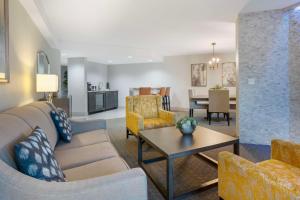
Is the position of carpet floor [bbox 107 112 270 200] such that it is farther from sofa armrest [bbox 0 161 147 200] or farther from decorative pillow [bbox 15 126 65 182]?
decorative pillow [bbox 15 126 65 182]

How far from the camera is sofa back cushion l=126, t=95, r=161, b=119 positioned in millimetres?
3859

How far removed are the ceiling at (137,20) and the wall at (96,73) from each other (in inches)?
132

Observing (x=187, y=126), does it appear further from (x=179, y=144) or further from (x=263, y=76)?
(x=263, y=76)

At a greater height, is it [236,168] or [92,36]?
[92,36]

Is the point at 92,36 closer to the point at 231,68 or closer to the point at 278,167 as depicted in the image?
the point at 278,167

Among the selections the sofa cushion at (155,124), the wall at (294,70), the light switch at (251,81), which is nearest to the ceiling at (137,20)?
the wall at (294,70)

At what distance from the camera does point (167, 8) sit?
312 centimetres

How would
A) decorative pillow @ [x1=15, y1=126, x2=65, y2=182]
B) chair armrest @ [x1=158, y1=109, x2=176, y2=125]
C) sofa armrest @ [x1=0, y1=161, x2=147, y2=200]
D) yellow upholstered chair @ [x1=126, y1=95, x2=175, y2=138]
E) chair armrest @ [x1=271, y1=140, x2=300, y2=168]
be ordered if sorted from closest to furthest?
sofa armrest @ [x1=0, y1=161, x2=147, y2=200], decorative pillow @ [x1=15, y1=126, x2=65, y2=182], chair armrest @ [x1=271, y1=140, x2=300, y2=168], chair armrest @ [x1=158, y1=109, x2=176, y2=125], yellow upholstered chair @ [x1=126, y1=95, x2=175, y2=138]

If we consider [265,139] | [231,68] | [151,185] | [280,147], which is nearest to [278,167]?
[280,147]

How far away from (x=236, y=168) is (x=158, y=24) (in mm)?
3260

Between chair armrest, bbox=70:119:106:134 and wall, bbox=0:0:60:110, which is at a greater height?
wall, bbox=0:0:60:110

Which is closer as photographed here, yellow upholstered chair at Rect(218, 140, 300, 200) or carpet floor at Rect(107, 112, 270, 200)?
yellow upholstered chair at Rect(218, 140, 300, 200)

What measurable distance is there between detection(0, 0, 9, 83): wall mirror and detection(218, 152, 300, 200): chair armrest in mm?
2177

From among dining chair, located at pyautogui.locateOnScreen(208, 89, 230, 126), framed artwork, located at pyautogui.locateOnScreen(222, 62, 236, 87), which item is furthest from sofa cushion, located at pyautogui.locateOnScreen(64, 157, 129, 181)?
framed artwork, located at pyautogui.locateOnScreen(222, 62, 236, 87)
